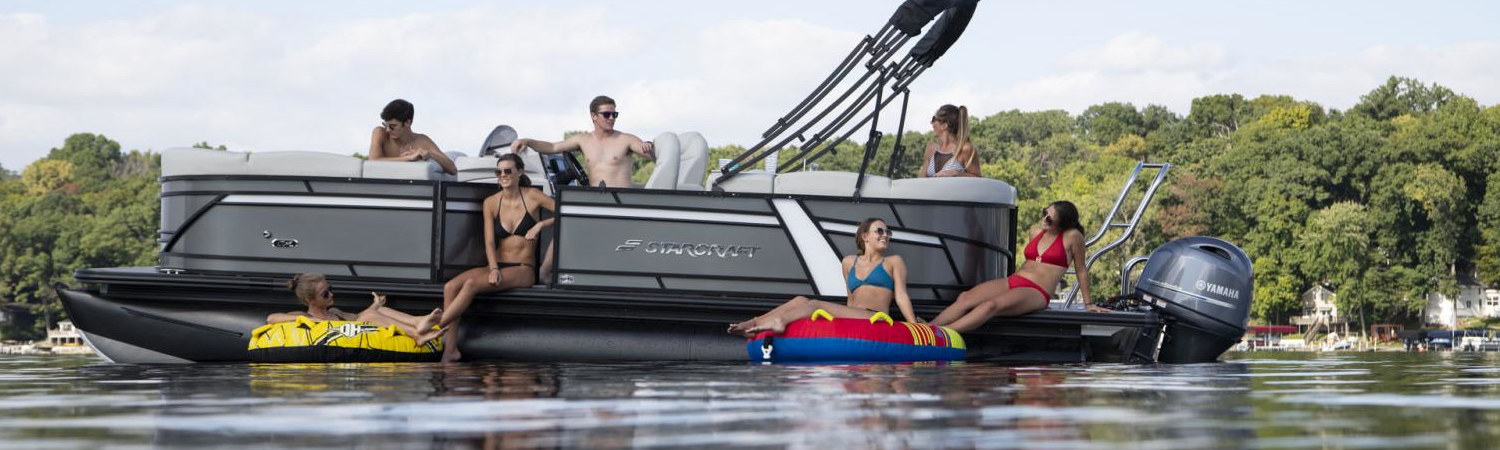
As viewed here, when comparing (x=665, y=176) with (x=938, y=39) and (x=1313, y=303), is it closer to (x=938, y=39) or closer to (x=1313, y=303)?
(x=938, y=39)

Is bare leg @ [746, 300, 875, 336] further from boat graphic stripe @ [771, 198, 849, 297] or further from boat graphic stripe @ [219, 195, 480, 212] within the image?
boat graphic stripe @ [219, 195, 480, 212]

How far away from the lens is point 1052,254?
1152 cm

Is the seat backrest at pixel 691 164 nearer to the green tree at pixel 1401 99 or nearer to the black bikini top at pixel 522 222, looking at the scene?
the black bikini top at pixel 522 222

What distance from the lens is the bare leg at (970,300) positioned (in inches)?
438

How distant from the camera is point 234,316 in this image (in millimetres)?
11461

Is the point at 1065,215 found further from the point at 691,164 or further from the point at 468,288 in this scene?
the point at 468,288

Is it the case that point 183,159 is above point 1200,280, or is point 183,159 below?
above

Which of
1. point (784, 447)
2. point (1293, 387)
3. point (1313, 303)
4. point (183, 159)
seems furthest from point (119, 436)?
point (1313, 303)

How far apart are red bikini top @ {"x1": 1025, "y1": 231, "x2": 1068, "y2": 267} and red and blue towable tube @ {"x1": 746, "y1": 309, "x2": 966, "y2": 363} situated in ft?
3.62

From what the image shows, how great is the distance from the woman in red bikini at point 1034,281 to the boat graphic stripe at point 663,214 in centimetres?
129

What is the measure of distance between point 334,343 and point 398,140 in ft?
5.00

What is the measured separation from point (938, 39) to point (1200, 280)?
236 cm

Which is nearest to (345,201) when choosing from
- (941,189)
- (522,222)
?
(522,222)

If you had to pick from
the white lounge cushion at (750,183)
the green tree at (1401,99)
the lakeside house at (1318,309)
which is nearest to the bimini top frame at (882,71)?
the white lounge cushion at (750,183)
